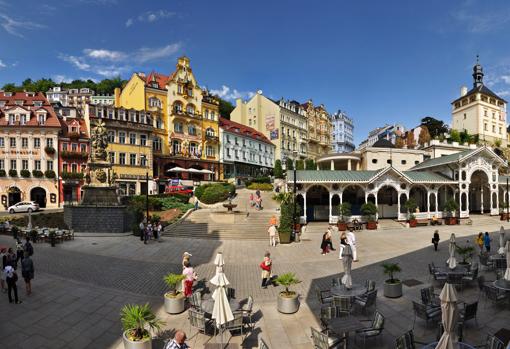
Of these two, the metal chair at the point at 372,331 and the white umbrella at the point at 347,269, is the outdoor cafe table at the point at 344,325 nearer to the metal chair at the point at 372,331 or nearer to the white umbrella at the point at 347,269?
the metal chair at the point at 372,331

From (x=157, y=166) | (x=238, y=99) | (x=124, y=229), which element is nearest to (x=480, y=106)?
(x=238, y=99)

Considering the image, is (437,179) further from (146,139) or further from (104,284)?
(146,139)

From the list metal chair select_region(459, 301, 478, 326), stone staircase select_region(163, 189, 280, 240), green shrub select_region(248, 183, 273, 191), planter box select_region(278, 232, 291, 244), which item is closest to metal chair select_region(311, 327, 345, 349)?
metal chair select_region(459, 301, 478, 326)

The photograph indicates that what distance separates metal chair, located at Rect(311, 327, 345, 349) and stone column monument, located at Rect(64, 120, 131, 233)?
72.2 ft

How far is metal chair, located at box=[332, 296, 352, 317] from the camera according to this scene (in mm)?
9086

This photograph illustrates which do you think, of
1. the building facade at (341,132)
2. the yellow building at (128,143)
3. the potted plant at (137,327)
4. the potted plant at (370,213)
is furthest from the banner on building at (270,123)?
the potted plant at (137,327)

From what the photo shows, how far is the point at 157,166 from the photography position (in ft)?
164

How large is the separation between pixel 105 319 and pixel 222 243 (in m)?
12.7

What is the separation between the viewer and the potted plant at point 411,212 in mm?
28953

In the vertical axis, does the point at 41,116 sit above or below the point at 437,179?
above

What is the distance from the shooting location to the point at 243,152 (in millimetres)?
62094

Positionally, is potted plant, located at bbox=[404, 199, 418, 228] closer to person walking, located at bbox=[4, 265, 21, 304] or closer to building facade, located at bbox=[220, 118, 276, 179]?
person walking, located at bbox=[4, 265, 21, 304]

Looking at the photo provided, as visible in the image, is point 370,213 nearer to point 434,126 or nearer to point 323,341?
point 323,341

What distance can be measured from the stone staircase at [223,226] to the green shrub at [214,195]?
6525 millimetres
